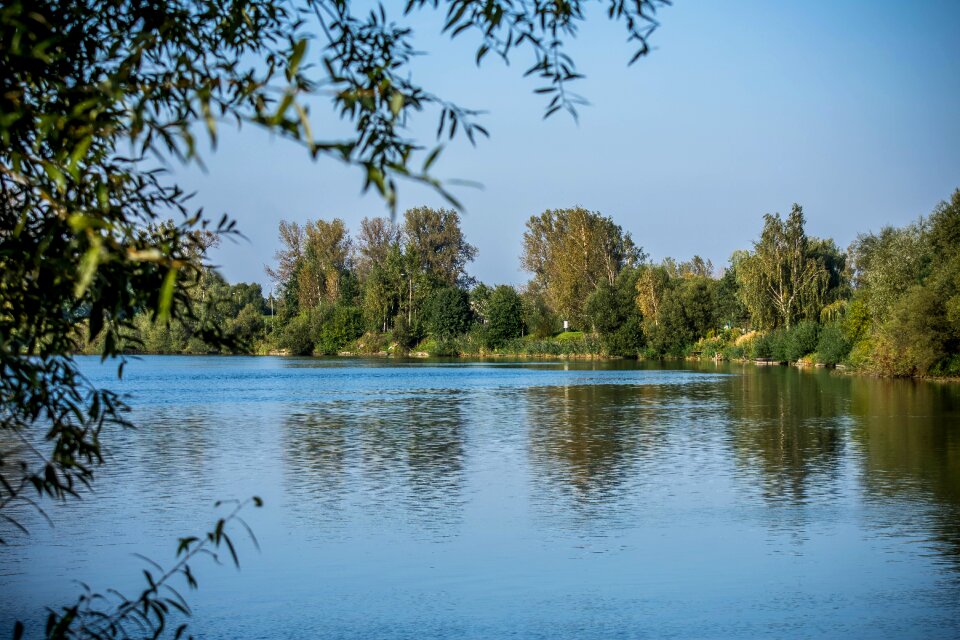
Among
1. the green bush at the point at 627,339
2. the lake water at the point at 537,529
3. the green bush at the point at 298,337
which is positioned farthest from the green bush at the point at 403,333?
the lake water at the point at 537,529

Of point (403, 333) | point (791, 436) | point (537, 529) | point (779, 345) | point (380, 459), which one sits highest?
point (403, 333)

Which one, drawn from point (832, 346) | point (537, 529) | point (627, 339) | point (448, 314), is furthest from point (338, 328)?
point (537, 529)

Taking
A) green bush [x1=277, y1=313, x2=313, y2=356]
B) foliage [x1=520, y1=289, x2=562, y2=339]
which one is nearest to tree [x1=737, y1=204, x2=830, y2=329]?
foliage [x1=520, y1=289, x2=562, y2=339]

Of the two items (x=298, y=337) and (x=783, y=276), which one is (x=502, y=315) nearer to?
(x=298, y=337)

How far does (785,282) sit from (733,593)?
226ft

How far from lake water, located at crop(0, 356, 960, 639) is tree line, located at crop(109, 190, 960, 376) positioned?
25264 millimetres

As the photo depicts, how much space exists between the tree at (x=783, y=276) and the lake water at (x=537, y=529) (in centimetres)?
4916

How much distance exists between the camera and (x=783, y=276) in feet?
246

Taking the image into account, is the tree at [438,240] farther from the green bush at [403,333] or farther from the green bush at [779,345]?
the green bush at [779,345]

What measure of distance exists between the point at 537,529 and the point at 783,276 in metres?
66.7

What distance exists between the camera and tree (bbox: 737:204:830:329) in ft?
239

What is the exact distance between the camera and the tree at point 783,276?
72.8 m

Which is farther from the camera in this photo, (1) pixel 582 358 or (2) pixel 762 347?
(1) pixel 582 358

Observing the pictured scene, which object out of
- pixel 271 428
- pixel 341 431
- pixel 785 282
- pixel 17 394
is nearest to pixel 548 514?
pixel 17 394
